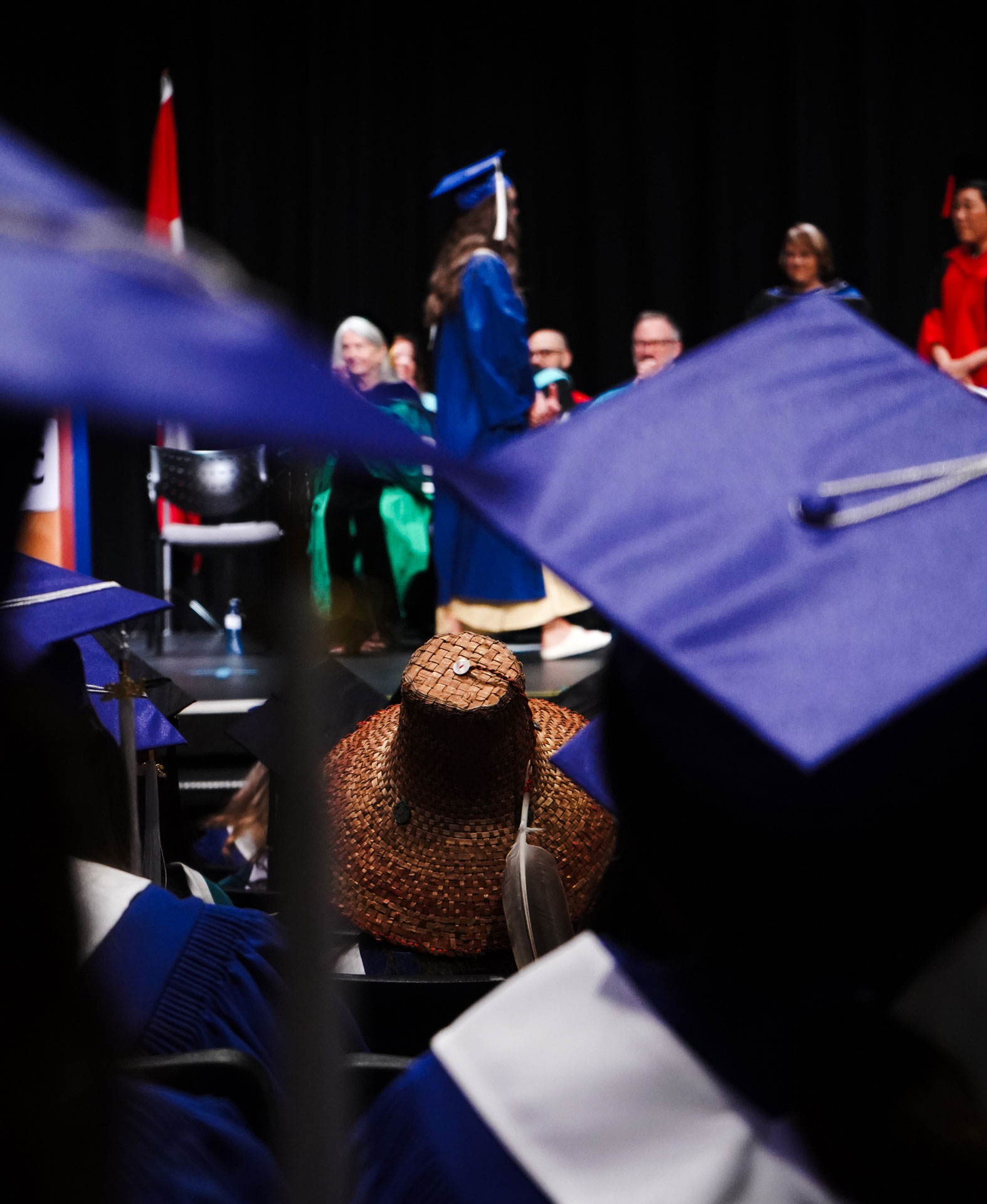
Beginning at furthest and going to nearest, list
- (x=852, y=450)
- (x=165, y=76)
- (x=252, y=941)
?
1. (x=165, y=76)
2. (x=252, y=941)
3. (x=852, y=450)

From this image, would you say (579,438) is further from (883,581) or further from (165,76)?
(165,76)

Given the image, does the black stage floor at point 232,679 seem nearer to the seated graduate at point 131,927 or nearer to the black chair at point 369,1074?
the seated graduate at point 131,927

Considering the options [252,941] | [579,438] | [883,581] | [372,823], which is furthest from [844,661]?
[372,823]

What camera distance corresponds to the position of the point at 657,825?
593 millimetres

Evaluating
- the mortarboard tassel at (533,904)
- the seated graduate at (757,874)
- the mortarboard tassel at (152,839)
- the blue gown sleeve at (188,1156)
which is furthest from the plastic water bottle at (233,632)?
the seated graduate at (757,874)

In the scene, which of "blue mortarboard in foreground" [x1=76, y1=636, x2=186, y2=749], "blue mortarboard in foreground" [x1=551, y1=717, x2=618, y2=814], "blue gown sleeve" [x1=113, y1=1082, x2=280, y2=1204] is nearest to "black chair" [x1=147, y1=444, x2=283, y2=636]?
"blue mortarboard in foreground" [x1=76, y1=636, x2=186, y2=749]

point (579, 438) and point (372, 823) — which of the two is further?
point (372, 823)

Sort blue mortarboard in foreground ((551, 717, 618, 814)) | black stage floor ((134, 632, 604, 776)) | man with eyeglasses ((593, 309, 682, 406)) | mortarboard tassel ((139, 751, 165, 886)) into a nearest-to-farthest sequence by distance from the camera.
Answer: blue mortarboard in foreground ((551, 717, 618, 814))
mortarboard tassel ((139, 751, 165, 886))
black stage floor ((134, 632, 604, 776))
man with eyeglasses ((593, 309, 682, 406))

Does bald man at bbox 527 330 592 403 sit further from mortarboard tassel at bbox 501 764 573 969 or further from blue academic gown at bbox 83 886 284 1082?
blue academic gown at bbox 83 886 284 1082

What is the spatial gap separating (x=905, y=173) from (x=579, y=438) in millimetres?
5723

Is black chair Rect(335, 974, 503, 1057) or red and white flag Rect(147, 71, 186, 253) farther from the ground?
red and white flag Rect(147, 71, 186, 253)

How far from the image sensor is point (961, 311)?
4.17 m

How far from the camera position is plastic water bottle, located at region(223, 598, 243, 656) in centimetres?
491

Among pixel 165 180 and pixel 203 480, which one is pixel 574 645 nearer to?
pixel 203 480
